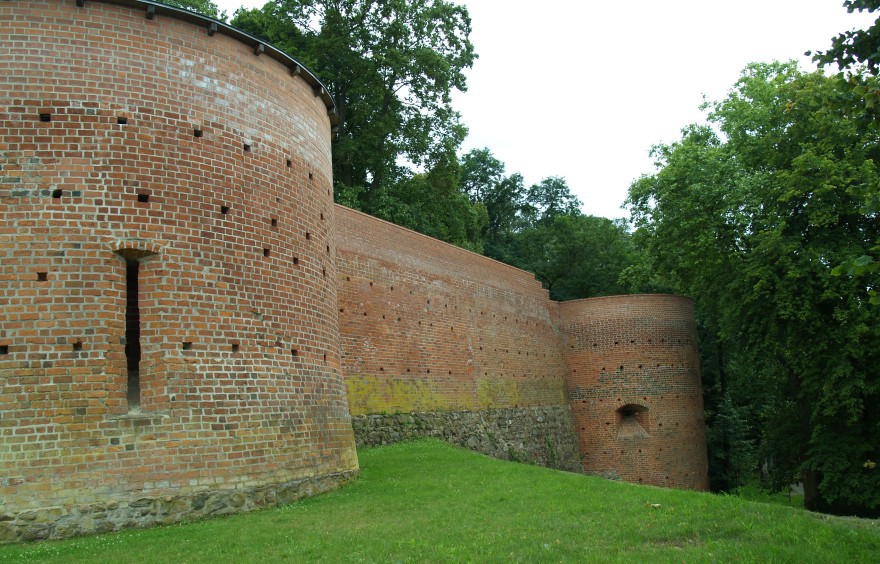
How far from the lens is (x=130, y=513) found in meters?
9.37

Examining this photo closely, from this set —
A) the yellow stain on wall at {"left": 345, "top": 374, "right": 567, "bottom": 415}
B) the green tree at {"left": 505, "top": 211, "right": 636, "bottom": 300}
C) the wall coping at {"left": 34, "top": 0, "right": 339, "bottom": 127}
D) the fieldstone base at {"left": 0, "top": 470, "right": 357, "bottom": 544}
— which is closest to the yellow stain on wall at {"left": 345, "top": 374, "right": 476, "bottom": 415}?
the yellow stain on wall at {"left": 345, "top": 374, "right": 567, "bottom": 415}

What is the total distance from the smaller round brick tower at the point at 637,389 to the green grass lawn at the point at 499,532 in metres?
15.8

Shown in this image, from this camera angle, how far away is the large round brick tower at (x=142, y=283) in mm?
9352

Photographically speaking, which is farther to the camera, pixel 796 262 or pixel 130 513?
pixel 796 262

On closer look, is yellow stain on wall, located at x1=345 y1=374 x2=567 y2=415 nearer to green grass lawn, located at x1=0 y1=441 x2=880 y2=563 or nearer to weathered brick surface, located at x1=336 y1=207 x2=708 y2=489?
weathered brick surface, located at x1=336 y1=207 x2=708 y2=489

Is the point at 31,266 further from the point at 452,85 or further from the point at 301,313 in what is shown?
the point at 452,85

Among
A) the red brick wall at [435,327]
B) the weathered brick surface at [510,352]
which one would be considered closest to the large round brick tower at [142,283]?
the red brick wall at [435,327]

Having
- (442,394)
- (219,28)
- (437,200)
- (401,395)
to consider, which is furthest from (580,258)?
(219,28)

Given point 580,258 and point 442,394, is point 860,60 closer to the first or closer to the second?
point 442,394

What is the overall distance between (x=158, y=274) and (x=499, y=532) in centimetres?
565

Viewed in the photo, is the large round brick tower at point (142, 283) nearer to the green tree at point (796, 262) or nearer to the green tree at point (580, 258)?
the green tree at point (796, 262)

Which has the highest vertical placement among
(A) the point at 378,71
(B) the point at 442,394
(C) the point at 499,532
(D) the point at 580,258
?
(A) the point at 378,71

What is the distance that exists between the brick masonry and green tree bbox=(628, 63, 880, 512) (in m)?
10.2

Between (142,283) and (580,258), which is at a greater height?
(580,258)
